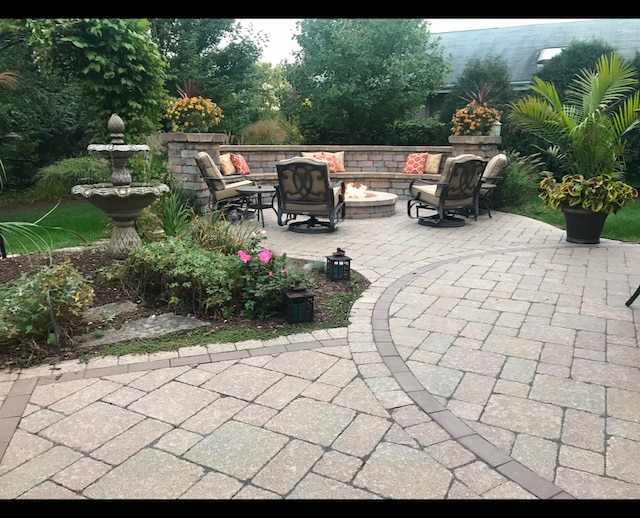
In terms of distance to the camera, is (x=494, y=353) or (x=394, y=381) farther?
(x=494, y=353)

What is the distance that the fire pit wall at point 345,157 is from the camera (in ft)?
25.5

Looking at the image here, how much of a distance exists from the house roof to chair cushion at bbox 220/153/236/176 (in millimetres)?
7633

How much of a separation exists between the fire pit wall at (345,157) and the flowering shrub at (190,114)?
290mm

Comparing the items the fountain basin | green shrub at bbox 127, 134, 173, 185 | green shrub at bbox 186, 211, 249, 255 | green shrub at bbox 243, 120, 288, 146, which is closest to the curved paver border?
green shrub at bbox 186, 211, 249, 255

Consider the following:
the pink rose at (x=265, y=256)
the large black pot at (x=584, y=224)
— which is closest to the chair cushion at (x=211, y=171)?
the pink rose at (x=265, y=256)

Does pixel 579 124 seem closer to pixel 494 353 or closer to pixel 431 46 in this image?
pixel 494 353

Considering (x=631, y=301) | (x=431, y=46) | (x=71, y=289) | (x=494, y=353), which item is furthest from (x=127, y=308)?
(x=431, y=46)

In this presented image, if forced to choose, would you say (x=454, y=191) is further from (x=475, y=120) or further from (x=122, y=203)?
(x=122, y=203)

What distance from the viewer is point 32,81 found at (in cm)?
1077

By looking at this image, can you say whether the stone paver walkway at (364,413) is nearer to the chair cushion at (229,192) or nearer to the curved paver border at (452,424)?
the curved paver border at (452,424)

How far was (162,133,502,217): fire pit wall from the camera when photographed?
25.5 feet

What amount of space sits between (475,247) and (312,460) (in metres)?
4.49

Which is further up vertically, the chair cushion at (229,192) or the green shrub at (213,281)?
the chair cushion at (229,192)
